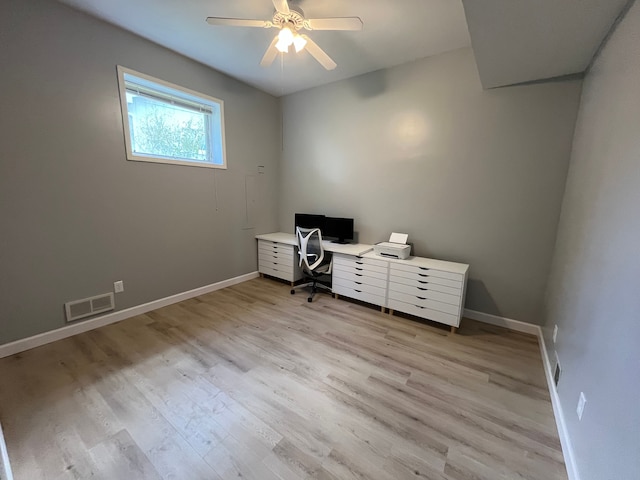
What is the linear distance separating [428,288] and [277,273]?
7.25ft

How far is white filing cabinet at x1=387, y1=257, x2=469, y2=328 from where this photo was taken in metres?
2.61

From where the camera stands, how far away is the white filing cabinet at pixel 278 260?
12.6 feet

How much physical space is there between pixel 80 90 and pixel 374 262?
3.32m

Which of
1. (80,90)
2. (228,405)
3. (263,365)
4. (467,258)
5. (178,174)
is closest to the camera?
(228,405)

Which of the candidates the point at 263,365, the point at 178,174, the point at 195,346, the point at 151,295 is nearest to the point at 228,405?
the point at 263,365

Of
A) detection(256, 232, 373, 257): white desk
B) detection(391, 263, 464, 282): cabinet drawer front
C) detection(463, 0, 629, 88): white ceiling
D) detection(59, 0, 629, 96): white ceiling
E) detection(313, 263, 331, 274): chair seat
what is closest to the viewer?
detection(463, 0, 629, 88): white ceiling

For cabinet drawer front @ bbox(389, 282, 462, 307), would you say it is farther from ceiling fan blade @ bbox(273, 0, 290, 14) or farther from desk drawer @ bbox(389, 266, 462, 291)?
ceiling fan blade @ bbox(273, 0, 290, 14)

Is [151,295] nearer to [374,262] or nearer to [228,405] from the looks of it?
[228,405]

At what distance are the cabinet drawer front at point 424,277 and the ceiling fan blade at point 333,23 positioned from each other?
2.24 m

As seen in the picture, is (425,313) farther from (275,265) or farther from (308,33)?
(308,33)

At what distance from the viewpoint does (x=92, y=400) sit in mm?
1733

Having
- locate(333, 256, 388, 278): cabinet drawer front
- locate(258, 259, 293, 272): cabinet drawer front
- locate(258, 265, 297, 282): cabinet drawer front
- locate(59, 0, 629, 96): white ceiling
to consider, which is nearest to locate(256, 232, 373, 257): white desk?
locate(333, 256, 388, 278): cabinet drawer front

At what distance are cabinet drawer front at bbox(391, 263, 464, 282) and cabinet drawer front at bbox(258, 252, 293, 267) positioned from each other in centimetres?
157

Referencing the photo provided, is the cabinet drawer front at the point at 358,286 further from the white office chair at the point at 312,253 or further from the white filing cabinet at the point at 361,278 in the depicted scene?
the white office chair at the point at 312,253
